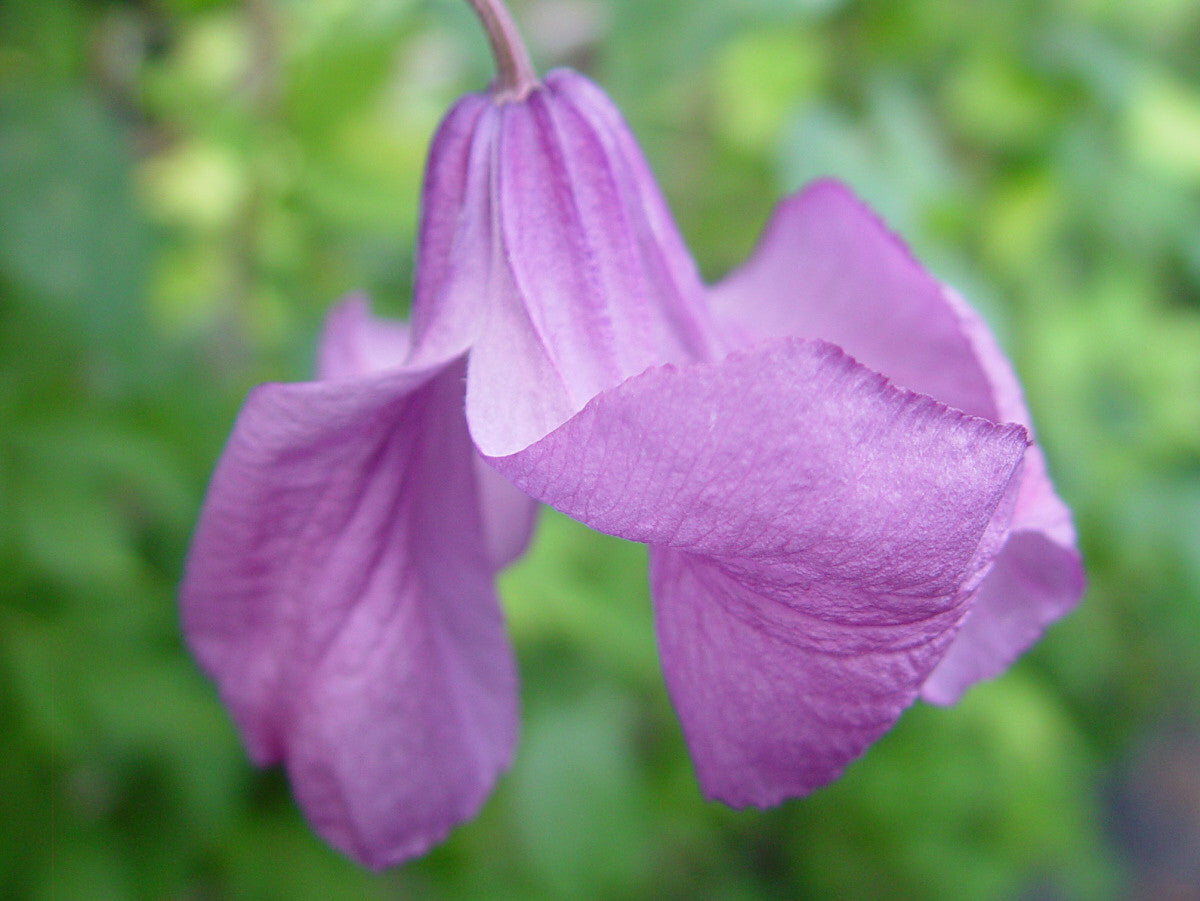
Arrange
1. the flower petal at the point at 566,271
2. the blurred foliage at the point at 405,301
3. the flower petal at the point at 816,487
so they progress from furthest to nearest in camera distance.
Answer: the blurred foliage at the point at 405,301 → the flower petal at the point at 566,271 → the flower petal at the point at 816,487

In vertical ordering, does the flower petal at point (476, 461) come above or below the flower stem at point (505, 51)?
below

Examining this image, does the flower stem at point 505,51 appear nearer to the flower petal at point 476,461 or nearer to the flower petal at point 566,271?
the flower petal at point 566,271

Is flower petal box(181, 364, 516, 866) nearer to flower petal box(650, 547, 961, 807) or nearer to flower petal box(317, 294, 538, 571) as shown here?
flower petal box(317, 294, 538, 571)

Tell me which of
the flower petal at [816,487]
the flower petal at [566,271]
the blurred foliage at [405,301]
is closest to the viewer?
the flower petal at [816,487]

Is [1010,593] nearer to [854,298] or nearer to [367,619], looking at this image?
[854,298]

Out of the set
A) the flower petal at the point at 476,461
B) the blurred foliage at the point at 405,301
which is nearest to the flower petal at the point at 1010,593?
the flower petal at the point at 476,461

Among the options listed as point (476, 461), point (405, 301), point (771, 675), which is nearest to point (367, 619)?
point (476, 461)

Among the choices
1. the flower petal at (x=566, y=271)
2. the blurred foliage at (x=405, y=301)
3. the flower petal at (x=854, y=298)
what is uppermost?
the flower petal at (x=566, y=271)
